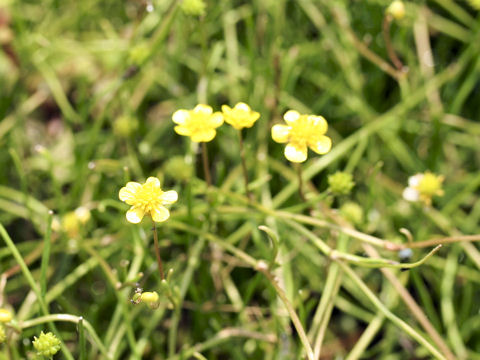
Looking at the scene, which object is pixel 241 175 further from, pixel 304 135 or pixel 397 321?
pixel 397 321

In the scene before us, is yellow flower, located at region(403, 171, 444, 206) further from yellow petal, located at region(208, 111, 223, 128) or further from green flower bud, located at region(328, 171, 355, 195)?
yellow petal, located at region(208, 111, 223, 128)

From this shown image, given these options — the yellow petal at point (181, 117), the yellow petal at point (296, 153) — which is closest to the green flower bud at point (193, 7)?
the yellow petal at point (181, 117)

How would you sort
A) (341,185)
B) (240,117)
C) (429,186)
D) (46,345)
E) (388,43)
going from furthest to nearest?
(388,43)
(429,186)
(341,185)
(240,117)
(46,345)

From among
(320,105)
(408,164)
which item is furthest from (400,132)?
(320,105)

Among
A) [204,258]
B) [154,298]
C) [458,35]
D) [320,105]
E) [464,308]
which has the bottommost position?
[464,308]

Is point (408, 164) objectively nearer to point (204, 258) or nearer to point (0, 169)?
point (204, 258)

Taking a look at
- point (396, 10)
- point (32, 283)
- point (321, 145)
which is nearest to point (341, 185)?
point (321, 145)

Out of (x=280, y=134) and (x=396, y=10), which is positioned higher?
(x=396, y=10)
